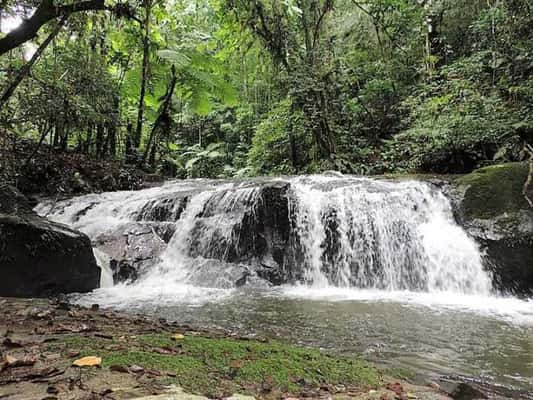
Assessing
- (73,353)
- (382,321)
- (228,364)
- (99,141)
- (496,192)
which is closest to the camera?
(73,353)

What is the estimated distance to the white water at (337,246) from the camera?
18.7 feet

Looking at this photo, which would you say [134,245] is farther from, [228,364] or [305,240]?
[228,364]

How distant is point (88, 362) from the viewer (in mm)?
1719

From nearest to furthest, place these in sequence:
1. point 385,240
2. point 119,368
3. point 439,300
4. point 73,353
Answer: point 119,368 → point 73,353 → point 439,300 → point 385,240

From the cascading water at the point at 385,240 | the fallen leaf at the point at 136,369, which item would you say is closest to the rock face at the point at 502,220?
the cascading water at the point at 385,240

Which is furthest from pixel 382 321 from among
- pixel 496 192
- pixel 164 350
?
pixel 496 192

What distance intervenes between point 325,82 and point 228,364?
11.7 metres

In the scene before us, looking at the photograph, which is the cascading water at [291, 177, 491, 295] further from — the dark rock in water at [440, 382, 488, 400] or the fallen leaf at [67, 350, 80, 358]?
the fallen leaf at [67, 350, 80, 358]

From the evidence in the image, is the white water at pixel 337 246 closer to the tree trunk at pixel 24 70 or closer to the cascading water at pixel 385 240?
the cascading water at pixel 385 240

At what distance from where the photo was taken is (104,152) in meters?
14.0

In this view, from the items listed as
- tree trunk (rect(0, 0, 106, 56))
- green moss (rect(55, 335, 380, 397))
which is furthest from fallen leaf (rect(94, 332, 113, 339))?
tree trunk (rect(0, 0, 106, 56))

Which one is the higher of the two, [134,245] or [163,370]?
[134,245]

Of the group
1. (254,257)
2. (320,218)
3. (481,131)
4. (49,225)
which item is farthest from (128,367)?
(481,131)

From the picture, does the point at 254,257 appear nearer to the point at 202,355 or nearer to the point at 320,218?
the point at 320,218
